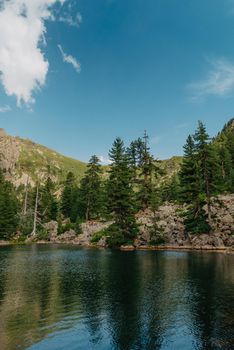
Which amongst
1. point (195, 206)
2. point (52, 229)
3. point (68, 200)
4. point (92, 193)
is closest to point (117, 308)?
point (195, 206)

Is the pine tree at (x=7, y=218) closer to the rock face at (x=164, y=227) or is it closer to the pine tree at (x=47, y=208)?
the pine tree at (x=47, y=208)

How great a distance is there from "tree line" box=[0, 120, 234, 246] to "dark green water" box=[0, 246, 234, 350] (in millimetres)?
29422

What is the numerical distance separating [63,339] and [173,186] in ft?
326

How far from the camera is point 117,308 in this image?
69.2 feet

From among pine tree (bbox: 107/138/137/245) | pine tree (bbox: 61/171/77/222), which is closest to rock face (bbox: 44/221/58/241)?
pine tree (bbox: 61/171/77/222)

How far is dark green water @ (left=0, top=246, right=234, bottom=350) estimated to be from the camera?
15.4 metres

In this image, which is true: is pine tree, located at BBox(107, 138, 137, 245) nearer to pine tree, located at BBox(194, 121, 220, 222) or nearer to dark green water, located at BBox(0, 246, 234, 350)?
pine tree, located at BBox(194, 121, 220, 222)

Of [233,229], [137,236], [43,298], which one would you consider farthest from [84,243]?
[43,298]

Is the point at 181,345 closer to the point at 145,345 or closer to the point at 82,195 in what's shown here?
the point at 145,345

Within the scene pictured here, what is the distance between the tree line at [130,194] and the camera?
65.8 metres

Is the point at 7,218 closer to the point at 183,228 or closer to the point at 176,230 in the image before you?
the point at 176,230

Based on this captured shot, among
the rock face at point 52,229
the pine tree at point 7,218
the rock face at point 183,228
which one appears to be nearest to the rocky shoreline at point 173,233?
the rock face at point 183,228

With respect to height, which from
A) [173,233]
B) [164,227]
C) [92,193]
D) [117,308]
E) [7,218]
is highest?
[92,193]

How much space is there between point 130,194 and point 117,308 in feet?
165
